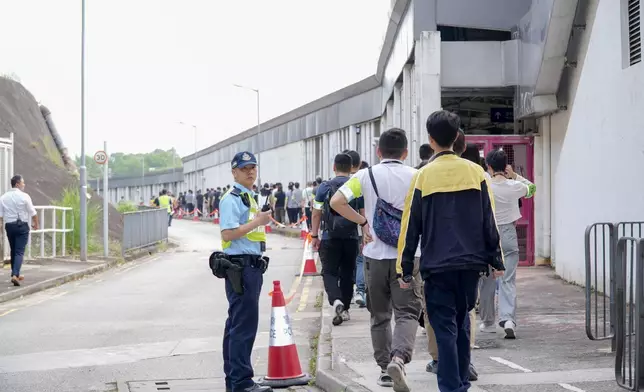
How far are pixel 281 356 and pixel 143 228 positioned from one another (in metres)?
21.9

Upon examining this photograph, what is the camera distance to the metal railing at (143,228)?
2694 cm

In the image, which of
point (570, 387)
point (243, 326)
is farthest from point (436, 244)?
point (243, 326)

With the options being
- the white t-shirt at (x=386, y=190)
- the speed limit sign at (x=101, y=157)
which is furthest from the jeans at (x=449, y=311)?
the speed limit sign at (x=101, y=157)

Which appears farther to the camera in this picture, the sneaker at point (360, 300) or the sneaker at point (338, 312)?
the sneaker at point (360, 300)

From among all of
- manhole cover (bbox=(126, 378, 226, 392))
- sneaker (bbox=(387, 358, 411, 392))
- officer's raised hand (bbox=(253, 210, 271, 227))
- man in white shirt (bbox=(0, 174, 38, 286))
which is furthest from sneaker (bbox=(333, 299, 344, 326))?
man in white shirt (bbox=(0, 174, 38, 286))

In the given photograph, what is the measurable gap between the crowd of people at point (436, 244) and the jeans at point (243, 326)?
86cm

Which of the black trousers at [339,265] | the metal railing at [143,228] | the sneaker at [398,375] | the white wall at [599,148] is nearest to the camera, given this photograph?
the sneaker at [398,375]

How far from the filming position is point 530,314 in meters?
12.1

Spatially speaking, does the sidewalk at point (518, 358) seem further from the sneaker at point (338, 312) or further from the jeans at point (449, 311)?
the jeans at point (449, 311)

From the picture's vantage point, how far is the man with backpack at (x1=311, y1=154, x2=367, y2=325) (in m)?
11.2

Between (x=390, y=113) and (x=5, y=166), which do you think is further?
(x=390, y=113)

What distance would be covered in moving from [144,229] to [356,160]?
18722 mm

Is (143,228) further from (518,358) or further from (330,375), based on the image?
(330,375)

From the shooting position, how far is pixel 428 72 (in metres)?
19.1
